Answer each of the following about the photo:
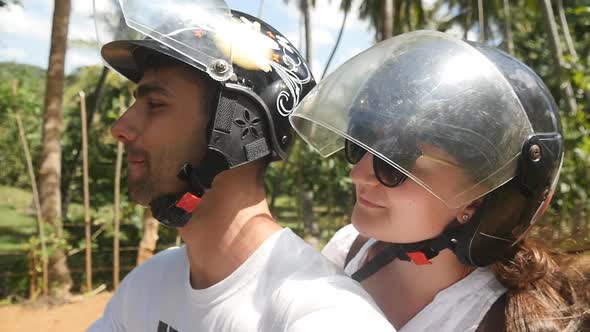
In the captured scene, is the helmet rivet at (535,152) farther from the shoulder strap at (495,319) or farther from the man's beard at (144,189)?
the man's beard at (144,189)

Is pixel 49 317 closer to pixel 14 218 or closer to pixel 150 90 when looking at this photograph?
pixel 150 90

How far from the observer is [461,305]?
5.40 feet

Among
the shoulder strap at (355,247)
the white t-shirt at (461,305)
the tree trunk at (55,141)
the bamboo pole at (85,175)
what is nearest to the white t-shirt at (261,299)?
the white t-shirt at (461,305)

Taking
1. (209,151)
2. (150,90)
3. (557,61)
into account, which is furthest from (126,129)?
(557,61)

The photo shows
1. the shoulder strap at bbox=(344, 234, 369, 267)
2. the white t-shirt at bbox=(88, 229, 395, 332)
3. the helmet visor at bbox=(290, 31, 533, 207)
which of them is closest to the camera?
the white t-shirt at bbox=(88, 229, 395, 332)

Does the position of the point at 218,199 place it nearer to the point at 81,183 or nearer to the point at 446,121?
the point at 446,121

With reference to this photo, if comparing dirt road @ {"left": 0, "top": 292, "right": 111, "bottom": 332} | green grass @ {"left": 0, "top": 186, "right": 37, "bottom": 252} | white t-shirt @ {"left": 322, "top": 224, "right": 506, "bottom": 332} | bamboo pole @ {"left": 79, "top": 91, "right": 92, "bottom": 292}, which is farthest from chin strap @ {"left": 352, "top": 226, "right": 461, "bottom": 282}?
green grass @ {"left": 0, "top": 186, "right": 37, "bottom": 252}

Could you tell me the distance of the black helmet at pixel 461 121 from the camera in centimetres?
155

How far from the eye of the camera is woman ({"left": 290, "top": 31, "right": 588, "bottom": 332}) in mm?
1553

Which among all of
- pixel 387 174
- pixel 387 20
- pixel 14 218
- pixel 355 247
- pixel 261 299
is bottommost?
pixel 14 218

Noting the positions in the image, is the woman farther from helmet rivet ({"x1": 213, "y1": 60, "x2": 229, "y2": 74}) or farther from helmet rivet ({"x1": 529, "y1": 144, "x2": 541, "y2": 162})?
helmet rivet ({"x1": 213, "y1": 60, "x2": 229, "y2": 74})

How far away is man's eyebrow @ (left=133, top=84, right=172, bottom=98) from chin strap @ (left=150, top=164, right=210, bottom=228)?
0.21 meters

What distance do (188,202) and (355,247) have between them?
717mm

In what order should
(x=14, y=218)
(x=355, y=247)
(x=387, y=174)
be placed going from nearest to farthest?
(x=387, y=174)
(x=355, y=247)
(x=14, y=218)
